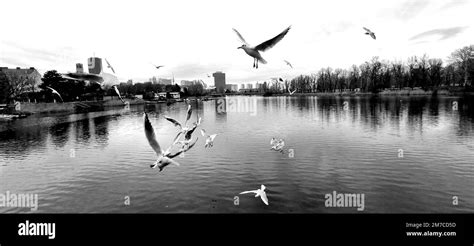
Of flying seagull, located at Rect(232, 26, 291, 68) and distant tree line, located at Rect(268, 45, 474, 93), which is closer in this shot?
flying seagull, located at Rect(232, 26, 291, 68)

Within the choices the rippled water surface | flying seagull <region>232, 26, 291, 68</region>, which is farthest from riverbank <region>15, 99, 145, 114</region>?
flying seagull <region>232, 26, 291, 68</region>

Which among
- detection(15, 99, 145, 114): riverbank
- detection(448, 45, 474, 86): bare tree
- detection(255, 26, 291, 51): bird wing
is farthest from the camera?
detection(448, 45, 474, 86): bare tree

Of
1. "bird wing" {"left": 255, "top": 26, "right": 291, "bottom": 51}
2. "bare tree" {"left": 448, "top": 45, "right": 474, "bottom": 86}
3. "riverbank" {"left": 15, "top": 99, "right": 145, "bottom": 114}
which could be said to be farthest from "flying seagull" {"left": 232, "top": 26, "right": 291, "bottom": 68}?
"bare tree" {"left": 448, "top": 45, "right": 474, "bottom": 86}

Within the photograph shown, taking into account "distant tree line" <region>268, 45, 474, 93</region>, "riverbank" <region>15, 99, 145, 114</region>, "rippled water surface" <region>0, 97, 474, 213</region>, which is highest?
"distant tree line" <region>268, 45, 474, 93</region>

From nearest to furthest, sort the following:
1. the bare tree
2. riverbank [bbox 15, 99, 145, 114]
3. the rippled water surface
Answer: the rippled water surface
riverbank [bbox 15, 99, 145, 114]
the bare tree

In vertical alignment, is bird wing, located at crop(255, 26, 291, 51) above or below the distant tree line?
below

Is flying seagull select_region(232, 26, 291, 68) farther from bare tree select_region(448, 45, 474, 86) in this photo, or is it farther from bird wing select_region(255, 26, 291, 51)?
bare tree select_region(448, 45, 474, 86)

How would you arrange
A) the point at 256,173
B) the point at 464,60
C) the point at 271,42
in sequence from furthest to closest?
1. the point at 464,60
2. the point at 256,173
3. the point at 271,42

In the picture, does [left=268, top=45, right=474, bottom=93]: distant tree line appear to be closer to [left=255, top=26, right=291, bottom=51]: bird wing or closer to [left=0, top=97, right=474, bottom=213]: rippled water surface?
[left=0, top=97, right=474, bottom=213]: rippled water surface

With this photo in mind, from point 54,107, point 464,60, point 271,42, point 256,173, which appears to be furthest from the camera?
point 464,60

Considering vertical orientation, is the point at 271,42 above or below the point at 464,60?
below

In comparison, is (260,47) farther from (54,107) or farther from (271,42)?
(54,107)

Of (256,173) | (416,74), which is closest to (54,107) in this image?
(256,173)
